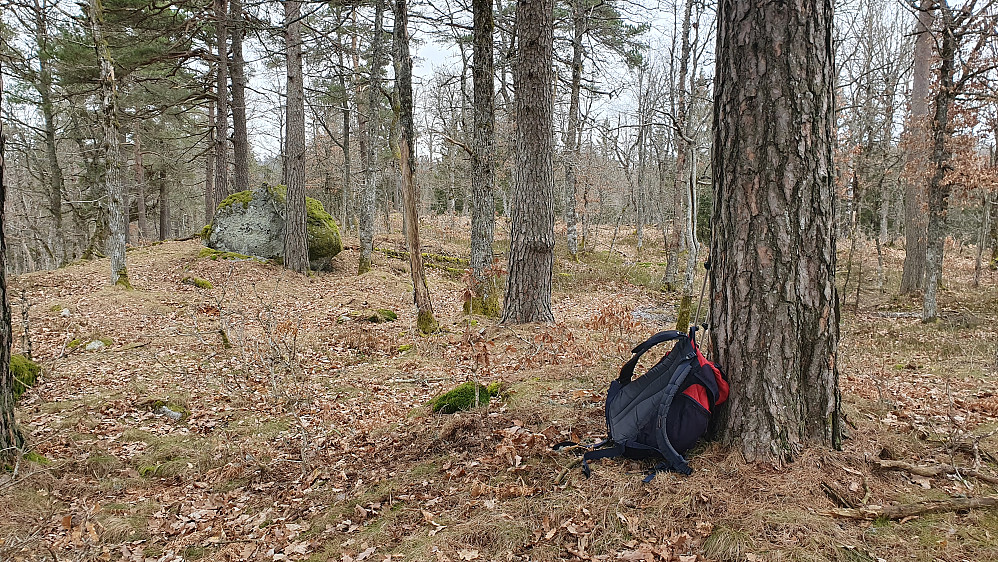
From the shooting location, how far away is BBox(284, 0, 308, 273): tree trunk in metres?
12.0

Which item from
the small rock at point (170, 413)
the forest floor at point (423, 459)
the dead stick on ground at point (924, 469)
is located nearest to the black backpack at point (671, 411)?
the forest floor at point (423, 459)

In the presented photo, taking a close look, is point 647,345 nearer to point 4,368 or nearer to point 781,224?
point 781,224

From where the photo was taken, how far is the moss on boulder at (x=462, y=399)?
443 centimetres

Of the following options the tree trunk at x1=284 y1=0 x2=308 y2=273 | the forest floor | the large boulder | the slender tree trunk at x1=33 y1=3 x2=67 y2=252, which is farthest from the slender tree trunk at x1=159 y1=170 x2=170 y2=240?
the forest floor

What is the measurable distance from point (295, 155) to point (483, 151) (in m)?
5.95

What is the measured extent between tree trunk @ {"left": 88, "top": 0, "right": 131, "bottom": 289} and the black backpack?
10.8 meters

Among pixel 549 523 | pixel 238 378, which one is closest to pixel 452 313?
pixel 238 378

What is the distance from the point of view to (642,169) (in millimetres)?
25219

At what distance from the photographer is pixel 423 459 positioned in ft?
11.9

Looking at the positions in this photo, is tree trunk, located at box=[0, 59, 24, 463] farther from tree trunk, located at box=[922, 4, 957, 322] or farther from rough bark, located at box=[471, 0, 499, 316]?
tree trunk, located at box=[922, 4, 957, 322]

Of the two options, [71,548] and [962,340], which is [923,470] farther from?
[962,340]

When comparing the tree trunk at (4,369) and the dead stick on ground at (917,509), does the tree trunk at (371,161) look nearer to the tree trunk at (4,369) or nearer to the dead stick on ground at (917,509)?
the tree trunk at (4,369)

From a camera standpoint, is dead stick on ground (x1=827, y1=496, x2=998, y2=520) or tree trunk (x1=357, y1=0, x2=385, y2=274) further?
tree trunk (x1=357, y1=0, x2=385, y2=274)

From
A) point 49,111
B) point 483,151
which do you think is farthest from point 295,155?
point 49,111
